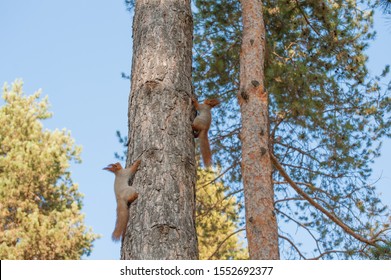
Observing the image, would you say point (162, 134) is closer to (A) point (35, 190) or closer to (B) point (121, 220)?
(B) point (121, 220)

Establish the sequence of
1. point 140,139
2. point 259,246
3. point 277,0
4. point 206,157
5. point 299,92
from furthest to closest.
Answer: point 277,0
point 299,92
point 259,246
point 206,157
point 140,139

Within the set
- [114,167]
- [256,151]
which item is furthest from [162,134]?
[256,151]

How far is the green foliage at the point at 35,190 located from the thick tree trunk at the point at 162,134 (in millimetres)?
11560

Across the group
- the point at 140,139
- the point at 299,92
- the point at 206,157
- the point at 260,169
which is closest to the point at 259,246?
the point at 260,169

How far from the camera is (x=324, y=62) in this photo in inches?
355

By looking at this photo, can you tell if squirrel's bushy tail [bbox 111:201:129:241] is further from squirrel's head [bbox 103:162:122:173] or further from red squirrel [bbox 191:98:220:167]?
red squirrel [bbox 191:98:220:167]

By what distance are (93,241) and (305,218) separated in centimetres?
901

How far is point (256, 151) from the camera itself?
22.3 feet

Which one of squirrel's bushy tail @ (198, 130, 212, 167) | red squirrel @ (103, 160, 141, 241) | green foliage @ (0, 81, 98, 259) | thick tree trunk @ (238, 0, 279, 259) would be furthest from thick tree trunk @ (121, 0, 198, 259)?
green foliage @ (0, 81, 98, 259)

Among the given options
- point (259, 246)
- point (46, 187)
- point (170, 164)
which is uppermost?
point (46, 187)

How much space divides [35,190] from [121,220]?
1431 centimetres

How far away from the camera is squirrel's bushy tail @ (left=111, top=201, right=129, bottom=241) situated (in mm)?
2838

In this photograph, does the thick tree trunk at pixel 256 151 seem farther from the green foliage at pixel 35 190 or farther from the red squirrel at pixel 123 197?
the green foliage at pixel 35 190

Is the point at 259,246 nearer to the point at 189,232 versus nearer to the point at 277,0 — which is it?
the point at 189,232
